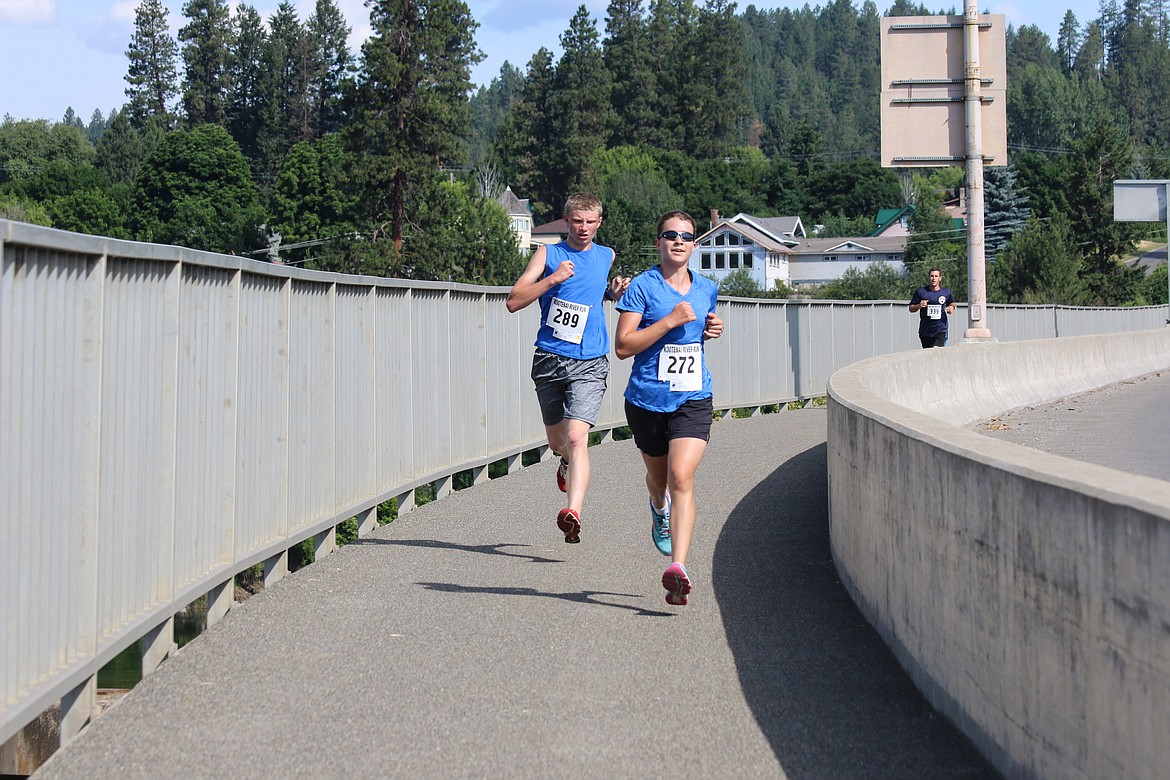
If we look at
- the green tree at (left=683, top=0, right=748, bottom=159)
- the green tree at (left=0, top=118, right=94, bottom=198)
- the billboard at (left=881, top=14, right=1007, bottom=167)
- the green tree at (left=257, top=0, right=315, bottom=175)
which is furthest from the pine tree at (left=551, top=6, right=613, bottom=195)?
the billboard at (left=881, top=14, right=1007, bottom=167)

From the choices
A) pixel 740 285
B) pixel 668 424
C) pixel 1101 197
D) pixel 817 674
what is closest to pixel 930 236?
pixel 740 285

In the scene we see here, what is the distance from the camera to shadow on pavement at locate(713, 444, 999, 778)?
4.95 m

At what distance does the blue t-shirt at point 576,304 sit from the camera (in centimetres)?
880

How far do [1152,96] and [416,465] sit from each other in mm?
203836

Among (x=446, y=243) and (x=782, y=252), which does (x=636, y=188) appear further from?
(x=446, y=243)

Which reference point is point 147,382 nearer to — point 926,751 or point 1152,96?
point 926,751

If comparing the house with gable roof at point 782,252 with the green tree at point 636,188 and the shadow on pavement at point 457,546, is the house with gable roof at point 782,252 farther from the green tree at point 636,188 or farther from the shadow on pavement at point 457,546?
the shadow on pavement at point 457,546

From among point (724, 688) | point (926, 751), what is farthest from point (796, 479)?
point (926, 751)

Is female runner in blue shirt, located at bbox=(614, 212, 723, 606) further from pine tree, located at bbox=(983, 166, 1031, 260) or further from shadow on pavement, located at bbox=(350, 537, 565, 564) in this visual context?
pine tree, located at bbox=(983, 166, 1031, 260)

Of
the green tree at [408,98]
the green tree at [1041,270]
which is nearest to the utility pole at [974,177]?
the green tree at [1041,270]

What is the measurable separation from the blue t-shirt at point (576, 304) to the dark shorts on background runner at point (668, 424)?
1.33 meters

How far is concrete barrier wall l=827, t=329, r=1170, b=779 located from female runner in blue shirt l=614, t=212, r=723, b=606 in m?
0.76

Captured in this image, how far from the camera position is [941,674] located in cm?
540

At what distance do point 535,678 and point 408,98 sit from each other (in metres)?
68.4
